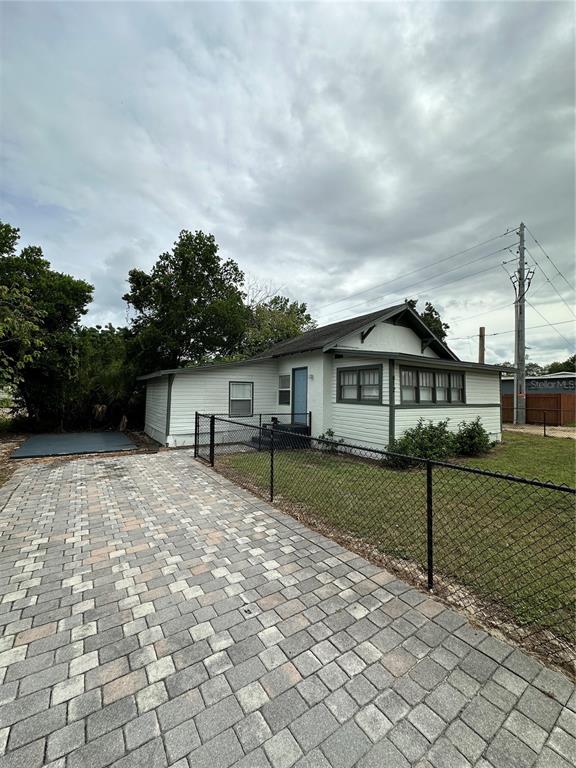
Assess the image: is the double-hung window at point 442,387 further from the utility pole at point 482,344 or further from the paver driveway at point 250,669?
the utility pole at point 482,344

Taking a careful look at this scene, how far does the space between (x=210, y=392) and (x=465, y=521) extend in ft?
27.4

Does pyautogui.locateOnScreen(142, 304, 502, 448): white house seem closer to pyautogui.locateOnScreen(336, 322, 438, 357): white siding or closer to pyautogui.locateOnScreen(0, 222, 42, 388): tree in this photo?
pyautogui.locateOnScreen(336, 322, 438, 357): white siding

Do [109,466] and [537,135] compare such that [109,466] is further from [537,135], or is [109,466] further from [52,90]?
[537,135]

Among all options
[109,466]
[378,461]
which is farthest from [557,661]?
[109,466]

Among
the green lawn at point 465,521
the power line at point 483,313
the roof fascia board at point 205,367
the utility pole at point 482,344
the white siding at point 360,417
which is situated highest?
the power line at point 483,313

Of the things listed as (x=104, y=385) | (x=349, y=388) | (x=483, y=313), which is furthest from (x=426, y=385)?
(x=483, y=313)

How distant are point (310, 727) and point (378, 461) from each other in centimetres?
686

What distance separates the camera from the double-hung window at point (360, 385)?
854 cm

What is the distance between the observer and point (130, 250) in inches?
616

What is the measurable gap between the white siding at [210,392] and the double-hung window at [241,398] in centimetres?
15

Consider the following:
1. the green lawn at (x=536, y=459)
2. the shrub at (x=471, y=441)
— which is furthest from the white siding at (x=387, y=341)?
the green lawn at (x=536, y=459)

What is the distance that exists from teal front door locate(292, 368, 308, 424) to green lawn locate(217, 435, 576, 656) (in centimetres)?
303

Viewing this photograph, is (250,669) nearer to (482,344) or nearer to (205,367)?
(205,367)

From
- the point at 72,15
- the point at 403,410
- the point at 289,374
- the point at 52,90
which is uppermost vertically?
the point at 72,15
